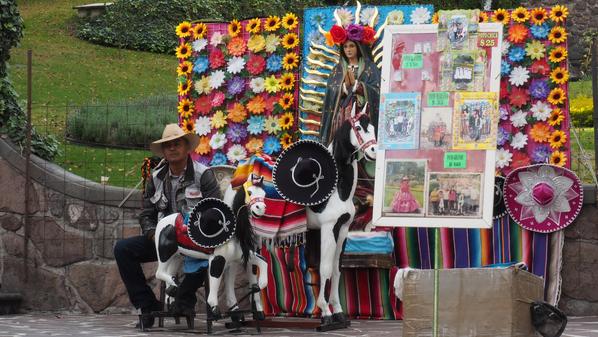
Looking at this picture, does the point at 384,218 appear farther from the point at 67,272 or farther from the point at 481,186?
the point at 67,272

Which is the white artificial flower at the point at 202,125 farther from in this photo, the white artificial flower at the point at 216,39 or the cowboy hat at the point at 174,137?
the cowboy hat at the point at 174,137

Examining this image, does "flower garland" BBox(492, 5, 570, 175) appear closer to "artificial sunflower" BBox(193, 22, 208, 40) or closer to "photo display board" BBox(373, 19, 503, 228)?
"artificial sunflower" BBox(193, 22, 208, 40)

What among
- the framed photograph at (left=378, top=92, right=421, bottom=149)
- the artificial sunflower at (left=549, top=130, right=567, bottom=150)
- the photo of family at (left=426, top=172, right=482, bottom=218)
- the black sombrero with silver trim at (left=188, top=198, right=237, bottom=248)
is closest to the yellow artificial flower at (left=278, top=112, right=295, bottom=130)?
the black sombrero with silver trim at (left=188, top=198, right=237, bottom=248)

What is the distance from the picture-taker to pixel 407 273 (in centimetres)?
920

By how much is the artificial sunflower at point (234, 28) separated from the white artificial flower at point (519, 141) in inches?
123

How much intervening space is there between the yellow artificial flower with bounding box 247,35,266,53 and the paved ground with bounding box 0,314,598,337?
2.95m

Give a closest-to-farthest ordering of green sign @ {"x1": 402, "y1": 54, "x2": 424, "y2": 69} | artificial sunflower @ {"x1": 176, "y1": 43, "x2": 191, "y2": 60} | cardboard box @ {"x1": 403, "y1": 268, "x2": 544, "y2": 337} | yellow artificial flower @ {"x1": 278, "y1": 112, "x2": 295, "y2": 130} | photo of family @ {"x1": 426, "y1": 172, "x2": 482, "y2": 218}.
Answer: photo of family @ {"x1": 426, "y1": 172, "x2": 482, "y2": 218}, green sign @ {"x1": 402, "y1": 54, "x2": 424, "y2": 69}, cardboard box @ {"x1": 403, "y1": 268, "x2": 544, "y2": 337}, yellow artificial flower @ {"x1": 278, "y1": 112, "x2": 295, "y2": 130}, artificial sunflower @ {"x1": 176, "y1": 43, "x2": 191, "y2": 60}

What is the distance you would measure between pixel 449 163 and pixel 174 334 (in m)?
3.38

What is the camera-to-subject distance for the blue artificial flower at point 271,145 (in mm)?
13250

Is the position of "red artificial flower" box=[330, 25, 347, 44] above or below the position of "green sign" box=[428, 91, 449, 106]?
above

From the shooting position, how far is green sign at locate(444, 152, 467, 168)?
28.2 ft

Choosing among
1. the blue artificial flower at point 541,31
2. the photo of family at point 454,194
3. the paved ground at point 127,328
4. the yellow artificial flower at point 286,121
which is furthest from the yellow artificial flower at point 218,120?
the photo of family at point 454,194

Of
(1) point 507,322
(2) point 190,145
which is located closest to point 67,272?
(2) point 190,145

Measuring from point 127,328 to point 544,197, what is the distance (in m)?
3.96
